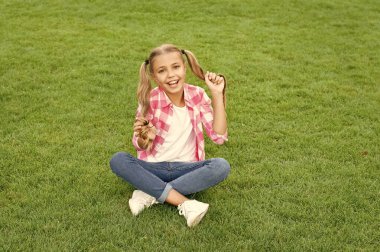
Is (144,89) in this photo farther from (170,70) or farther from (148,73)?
(170,70)

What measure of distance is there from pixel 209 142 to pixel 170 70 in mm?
1703

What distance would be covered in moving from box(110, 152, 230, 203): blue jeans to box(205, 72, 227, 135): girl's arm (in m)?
0.29

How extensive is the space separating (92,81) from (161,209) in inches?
149

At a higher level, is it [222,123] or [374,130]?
[222,123]

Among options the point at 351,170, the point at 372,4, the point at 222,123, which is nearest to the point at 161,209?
the point at 222,123

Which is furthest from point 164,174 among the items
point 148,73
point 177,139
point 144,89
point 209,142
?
point 209,142

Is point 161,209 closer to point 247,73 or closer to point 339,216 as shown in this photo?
point 339,216

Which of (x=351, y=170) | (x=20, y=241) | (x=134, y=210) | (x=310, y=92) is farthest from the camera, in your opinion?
(x=310, y=92)

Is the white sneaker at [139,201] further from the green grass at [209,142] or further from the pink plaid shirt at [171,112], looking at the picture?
the pink plaid shirt at [171,112]

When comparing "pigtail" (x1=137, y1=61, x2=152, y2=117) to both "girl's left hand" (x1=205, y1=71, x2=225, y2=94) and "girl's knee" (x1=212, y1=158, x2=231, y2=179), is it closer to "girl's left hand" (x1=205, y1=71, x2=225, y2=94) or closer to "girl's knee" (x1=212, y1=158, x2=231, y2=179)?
"girl's left hand" (x1=205, y1=71, x2=225, y2=94)

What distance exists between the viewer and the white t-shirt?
4301 millimetres

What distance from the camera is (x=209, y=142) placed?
18.3ft

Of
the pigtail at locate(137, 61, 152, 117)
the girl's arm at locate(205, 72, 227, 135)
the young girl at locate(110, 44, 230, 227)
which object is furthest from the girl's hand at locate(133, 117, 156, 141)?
the girl's arm at locate(205, 72, 227, 135)

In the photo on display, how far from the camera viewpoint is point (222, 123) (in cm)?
413
